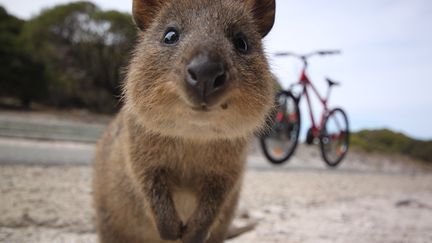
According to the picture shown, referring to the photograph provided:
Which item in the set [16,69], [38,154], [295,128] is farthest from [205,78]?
[16,69]

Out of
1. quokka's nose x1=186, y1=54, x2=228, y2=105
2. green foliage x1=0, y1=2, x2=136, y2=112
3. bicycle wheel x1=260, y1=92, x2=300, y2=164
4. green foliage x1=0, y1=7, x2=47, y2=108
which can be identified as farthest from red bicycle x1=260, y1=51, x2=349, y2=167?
green foliage x1=0, y1=7, x2=47, y2=108

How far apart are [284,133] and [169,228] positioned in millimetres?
3480

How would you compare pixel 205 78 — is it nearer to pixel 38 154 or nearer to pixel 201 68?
pixel 201 68

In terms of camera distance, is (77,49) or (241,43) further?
(77,49)

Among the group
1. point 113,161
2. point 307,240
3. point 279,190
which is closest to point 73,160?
point 279,190

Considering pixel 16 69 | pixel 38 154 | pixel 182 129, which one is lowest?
pixel 16 69

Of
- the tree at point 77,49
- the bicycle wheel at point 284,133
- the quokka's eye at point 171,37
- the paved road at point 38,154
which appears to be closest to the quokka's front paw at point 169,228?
the quokka's eye at point 171,37

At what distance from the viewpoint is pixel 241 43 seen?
2.84 meters

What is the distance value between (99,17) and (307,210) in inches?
707

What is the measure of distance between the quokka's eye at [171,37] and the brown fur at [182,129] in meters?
0.05

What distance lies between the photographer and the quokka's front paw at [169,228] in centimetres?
309

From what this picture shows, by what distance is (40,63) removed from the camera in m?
20.1

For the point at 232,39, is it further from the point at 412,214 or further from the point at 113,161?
the point at 412,214

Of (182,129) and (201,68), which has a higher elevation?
(201,68)
